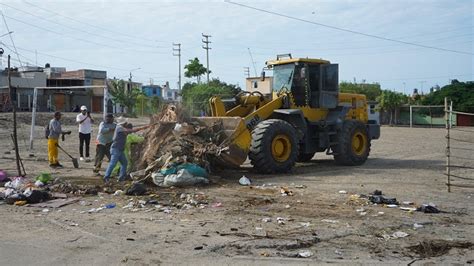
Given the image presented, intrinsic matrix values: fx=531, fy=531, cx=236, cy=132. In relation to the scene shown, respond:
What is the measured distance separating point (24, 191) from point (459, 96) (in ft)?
178

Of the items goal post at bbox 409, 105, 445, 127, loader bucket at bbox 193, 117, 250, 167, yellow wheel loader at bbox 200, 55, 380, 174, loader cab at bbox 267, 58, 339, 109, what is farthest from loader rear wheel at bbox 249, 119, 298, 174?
goal post at bbox 409, 105, 445, 127

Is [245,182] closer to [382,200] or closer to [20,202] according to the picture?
[382,200]

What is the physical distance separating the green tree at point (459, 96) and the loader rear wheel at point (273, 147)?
45.1 m

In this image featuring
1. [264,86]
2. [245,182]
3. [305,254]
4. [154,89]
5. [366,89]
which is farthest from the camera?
[154,89]

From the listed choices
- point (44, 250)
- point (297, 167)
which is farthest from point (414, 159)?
point (44, 250)

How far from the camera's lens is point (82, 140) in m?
16.6

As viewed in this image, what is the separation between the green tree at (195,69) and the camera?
7000 centimetres

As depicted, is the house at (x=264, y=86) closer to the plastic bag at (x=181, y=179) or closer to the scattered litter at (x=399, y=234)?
the plastic bag at (x=181, y=179)

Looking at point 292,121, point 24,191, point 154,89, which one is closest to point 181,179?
point 24,191

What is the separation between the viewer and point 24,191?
10.1 m

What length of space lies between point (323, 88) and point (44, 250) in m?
10.5

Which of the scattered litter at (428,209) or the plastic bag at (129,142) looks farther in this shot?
the plastic bag at (129,142)

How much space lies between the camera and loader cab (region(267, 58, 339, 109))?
1499 centimetres

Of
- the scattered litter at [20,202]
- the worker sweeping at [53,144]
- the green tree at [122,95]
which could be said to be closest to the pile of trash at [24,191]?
the scattered litter at [20,202]
